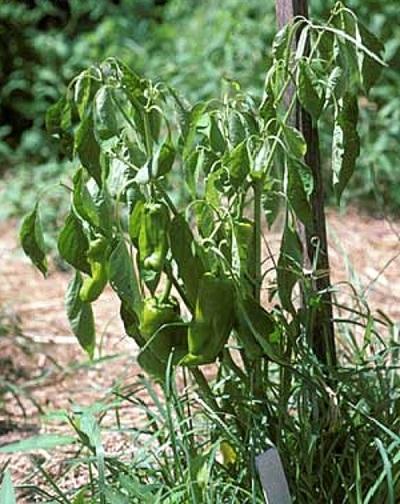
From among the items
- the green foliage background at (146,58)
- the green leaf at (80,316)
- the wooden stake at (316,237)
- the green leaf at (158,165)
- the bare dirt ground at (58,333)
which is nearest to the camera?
the green leaf at (158,165)

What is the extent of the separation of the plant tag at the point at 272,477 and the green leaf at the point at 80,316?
32 cm

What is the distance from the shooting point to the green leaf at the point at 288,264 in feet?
6.41

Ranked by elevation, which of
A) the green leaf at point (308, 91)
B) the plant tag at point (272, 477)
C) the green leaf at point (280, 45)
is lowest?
the plant tag at point (272, 477)

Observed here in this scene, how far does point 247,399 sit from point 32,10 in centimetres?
468

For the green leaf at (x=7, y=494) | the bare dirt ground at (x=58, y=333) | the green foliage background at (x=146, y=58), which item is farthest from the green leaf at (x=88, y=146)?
the green foliage background at (x=146, y=58)

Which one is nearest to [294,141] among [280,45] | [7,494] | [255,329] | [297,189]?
[297,189]

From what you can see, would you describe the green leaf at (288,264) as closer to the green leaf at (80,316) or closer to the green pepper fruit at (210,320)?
the green pepper fruit at (210,320)

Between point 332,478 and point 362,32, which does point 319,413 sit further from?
point 362,32

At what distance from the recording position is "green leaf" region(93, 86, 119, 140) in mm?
1866

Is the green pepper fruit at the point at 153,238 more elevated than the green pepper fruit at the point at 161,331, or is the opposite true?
the green pepper fruit at the point at 153,238

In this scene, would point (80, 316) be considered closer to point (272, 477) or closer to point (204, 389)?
point (204, 389)

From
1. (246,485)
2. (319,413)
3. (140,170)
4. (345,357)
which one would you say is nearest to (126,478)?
(246,485)

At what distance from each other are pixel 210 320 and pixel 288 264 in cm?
17

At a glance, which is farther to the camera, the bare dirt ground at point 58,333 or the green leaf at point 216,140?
the bare dirt ground at point 58,333
